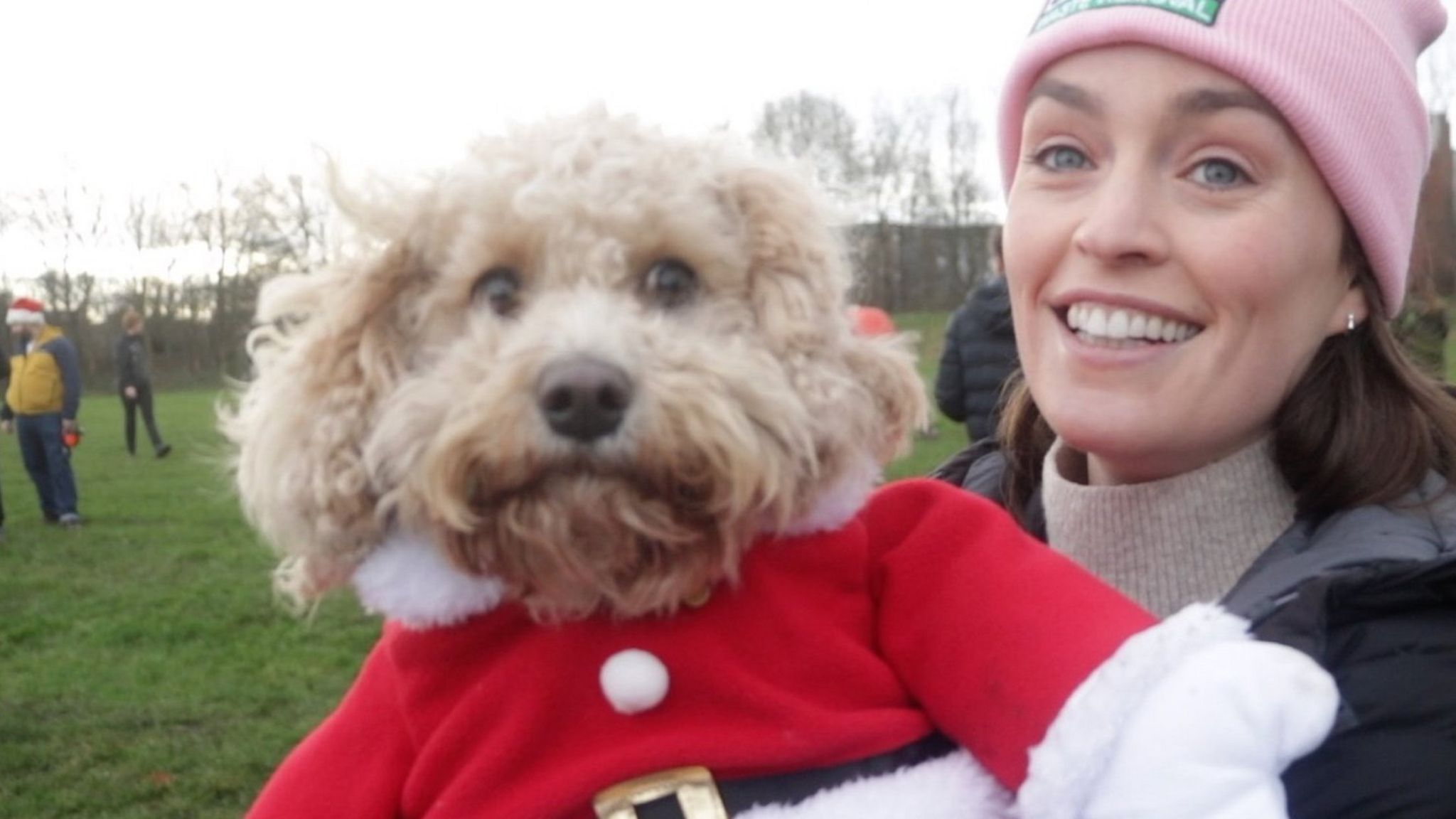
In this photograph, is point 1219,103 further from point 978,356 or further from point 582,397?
point 978,356

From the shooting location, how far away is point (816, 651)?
1.95m

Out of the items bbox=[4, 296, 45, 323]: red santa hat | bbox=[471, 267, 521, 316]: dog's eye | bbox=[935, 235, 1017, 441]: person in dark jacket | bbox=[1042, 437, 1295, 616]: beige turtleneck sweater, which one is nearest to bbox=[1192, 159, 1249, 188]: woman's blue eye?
bbox=[1042, 437, 1295, 616]: beige turtleneck sweater

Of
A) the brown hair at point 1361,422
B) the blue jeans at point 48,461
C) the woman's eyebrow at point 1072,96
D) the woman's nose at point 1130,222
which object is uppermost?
the woman's eyebrow at point 1072,96

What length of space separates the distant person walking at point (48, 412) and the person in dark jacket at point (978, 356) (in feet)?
29.3

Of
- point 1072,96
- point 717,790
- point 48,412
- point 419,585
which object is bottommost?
point 48,412

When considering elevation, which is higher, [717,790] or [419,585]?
[419,585]

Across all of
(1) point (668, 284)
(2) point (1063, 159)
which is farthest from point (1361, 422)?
(1) point (668, 284)

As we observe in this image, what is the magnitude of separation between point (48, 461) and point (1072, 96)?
13.0 meters

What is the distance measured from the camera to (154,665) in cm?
803

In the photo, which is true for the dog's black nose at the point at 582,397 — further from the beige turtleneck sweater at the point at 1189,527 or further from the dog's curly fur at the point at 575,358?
the beige turtleneck sweater at the point at 1189,527

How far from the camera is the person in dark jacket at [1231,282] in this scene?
2074 mm

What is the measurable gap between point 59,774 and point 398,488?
5.40 metres

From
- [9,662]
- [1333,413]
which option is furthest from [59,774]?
[1333,413]

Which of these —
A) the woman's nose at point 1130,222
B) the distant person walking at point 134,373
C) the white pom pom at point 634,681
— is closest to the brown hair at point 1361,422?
the woman's nose at point 1130,222
